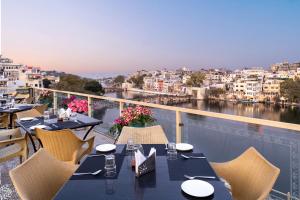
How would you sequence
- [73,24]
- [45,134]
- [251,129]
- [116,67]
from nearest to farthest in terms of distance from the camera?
[45,134] → [251,129] → [73,24] → [116,67]

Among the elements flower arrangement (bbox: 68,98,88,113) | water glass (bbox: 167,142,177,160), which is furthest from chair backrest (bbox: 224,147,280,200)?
flower arrangement (bbox: 68,98,88,113)

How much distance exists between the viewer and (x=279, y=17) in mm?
35750

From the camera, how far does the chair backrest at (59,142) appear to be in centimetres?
279

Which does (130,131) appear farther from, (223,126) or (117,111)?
(117,111)

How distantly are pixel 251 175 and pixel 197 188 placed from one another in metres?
0.72

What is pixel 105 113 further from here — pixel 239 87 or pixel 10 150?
pixel 239 87

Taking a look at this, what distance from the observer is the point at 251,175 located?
1.88 m

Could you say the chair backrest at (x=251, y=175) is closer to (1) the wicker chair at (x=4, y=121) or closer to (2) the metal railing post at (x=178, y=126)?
(2) the metal railing post at (x=178, y=126)

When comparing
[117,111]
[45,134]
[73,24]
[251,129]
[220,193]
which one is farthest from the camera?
[73,24]

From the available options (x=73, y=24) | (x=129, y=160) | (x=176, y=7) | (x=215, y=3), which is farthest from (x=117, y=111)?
(x=215, y=3)

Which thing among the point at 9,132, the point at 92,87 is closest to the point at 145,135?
the point at 9,132

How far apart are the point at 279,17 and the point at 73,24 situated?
32966 millimetres

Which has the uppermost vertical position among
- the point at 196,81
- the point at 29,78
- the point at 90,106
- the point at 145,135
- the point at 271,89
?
the point at 29,78

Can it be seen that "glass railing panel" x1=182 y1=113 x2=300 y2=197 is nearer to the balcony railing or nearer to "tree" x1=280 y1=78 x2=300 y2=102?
the balcony railing
